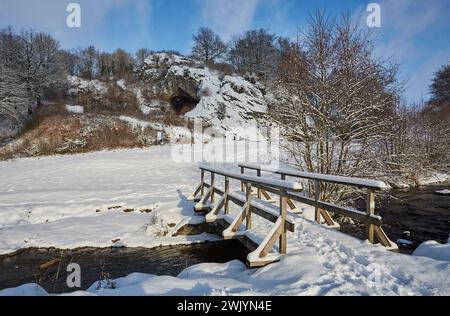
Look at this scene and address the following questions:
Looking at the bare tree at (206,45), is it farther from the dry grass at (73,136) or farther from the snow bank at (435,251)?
the snow bank at (435,251)

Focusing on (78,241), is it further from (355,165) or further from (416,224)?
(416,224)

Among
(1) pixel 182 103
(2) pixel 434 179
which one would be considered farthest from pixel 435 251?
(1) pixel 182 103

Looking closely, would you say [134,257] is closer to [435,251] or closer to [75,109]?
[435,251]

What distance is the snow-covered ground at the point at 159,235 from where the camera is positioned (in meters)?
3.53

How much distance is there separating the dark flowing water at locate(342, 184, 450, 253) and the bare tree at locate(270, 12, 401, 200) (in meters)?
1.75

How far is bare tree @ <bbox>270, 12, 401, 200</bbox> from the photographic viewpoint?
868cm

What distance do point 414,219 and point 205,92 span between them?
2745 cm

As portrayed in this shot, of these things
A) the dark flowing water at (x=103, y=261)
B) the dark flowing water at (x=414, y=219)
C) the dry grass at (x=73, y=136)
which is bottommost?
the dark flowing water at (x=103, y=261)

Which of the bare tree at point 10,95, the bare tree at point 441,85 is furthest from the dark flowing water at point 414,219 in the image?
the bare tree at point 441,85

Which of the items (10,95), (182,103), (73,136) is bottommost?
(73,136)

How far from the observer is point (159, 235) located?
8.38 m

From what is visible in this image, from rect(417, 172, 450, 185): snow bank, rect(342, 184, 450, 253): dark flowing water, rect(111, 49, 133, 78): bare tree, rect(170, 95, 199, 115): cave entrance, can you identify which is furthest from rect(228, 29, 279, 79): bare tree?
rect(342, 184, 450, 253): dark flowing water

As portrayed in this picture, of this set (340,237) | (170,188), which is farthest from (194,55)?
(340,237)

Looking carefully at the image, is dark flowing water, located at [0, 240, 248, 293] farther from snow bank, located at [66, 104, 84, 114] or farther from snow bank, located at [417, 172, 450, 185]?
snow bank, located at [66, 104, 84, 114]
